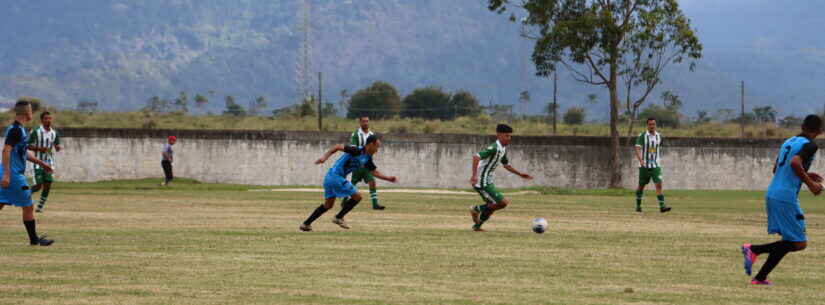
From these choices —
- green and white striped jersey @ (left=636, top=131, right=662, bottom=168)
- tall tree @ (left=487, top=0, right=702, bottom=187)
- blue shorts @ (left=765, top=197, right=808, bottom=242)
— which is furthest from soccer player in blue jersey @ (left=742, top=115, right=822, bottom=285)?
tall tree @ (left=487, top=0, right=702, bottom=187)

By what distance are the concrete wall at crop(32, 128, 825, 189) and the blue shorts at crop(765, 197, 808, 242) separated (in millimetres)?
31590

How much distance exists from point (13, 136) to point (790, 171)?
10.4m

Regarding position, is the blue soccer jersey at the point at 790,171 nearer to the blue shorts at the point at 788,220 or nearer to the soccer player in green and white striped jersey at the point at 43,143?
the blue shorts at the point at 788,220

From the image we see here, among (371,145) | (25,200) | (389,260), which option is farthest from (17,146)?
(389,260)

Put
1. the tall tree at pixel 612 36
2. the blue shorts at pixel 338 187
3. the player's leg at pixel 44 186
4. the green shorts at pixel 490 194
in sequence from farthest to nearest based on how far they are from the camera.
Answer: the tall tree at pixel 612 36 → the player's leg at pixel 44 186 → the green shorts at pixel 490 194 → the blue shorts at pixel 338 187

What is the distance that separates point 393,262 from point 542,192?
25.1m

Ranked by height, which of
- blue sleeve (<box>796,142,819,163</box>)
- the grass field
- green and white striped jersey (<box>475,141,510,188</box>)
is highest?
blue sleeve (<box>796,142,819,163</box>)

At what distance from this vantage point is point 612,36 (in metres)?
43.2

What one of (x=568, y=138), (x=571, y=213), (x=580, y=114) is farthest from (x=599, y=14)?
(x=580, y=114)

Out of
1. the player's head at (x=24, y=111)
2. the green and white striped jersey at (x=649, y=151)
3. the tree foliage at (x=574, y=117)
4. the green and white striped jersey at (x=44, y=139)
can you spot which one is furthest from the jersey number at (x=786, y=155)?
the tree foliage at (x=574, y=117)

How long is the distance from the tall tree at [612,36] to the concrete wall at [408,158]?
6.66ft

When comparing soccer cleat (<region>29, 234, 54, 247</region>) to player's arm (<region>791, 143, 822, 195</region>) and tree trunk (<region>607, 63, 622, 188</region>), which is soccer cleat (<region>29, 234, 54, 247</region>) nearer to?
player's arm (<region>791, 143, 822, 195</region>)

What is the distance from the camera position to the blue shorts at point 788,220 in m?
11.9

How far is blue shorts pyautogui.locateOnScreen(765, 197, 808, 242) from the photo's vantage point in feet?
39.1
